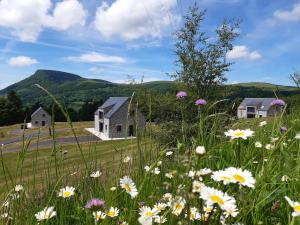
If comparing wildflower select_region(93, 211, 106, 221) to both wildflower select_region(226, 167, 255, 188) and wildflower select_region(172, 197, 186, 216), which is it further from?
wildflower select_region(226, 167, 255, 188)

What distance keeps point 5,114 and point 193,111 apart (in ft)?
310

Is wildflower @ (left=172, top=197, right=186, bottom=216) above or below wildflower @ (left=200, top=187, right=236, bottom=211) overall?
below

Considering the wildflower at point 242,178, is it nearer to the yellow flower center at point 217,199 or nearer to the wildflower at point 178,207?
the yellow flower center at point 217,199

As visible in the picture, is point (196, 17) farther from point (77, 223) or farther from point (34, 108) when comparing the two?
point (34, 108)

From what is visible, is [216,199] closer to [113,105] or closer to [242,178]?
[242,178]

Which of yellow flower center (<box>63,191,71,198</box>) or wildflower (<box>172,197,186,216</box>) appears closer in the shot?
wildflower (<box>172,197,186,216</box>)

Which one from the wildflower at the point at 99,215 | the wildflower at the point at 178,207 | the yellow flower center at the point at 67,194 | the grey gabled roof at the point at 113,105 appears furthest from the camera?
the grey gabled roof at the point at 113,105

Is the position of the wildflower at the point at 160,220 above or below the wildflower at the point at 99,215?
above

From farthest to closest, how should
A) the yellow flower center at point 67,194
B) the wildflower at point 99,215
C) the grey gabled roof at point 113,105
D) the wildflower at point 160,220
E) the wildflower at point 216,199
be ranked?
the grey gabled roof at point 113,105
the yellow flower center at point 67,194
the wildflower at point 99,215
the wildflower at point 160,220
the wildflower at point 216,199

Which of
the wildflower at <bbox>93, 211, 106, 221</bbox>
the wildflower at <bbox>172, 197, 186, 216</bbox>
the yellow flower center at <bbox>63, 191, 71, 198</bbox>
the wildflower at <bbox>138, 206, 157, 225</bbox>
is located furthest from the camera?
the yellow flower center at <bbox>63, 191, 71, 198</bbox>

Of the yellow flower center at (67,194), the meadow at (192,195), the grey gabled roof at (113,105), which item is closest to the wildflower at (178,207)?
the meadow at (192,195)

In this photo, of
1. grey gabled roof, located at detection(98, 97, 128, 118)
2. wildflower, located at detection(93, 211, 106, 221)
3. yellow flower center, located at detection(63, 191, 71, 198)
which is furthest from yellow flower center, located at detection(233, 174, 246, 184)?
grey gabled roof, located at detection(98, 97, 128, 118)

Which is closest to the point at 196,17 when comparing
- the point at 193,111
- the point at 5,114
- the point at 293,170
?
the point at 193,111

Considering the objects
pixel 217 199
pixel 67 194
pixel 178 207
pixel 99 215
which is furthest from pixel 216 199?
pixel 67 194
